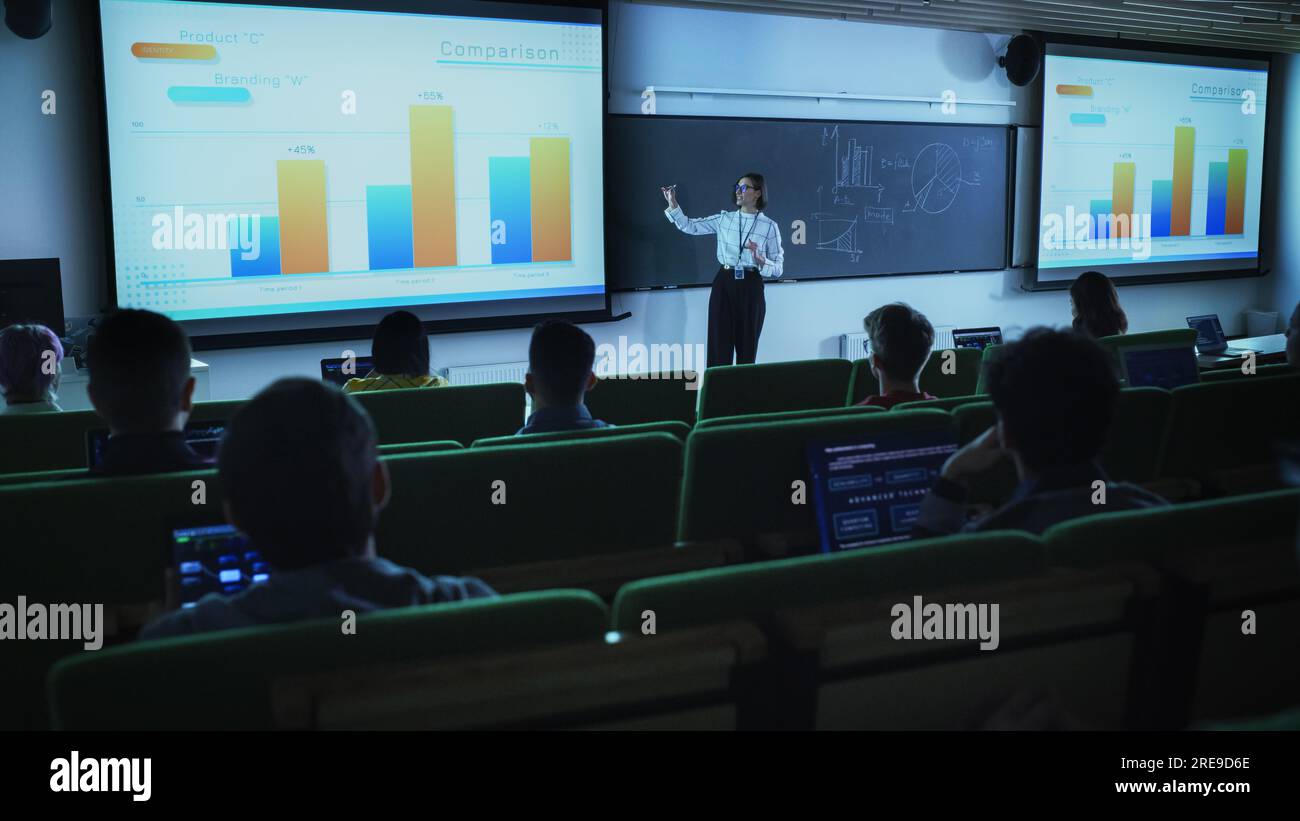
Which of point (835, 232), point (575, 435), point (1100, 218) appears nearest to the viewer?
point (575, 435)

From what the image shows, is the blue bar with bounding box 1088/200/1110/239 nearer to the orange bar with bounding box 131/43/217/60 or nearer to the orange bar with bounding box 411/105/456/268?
the orange bar with bounding box 411/105/456/268

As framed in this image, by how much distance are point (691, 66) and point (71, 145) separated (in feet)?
12.5

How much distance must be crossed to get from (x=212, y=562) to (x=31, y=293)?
372cm

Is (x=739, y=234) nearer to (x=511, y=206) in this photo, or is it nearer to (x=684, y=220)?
(x=684, y=220)

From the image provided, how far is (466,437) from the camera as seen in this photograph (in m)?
3.54

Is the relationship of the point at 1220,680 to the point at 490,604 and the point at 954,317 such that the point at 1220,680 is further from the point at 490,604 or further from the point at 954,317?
the point at 954,317

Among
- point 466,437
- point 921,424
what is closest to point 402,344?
point 466,437

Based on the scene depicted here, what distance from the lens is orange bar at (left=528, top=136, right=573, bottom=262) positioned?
259 inches

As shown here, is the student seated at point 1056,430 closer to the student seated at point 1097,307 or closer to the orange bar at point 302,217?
the student seated at point 1097,307

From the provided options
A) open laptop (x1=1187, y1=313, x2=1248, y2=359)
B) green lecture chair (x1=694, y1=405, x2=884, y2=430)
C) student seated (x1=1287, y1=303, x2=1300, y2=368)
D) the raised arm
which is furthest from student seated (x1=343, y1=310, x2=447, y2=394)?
open laptop (x1=1187, y1=313, x2=1248, y2=359)

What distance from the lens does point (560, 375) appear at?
10.0 ft

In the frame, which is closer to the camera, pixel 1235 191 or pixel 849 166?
pixel 849 166

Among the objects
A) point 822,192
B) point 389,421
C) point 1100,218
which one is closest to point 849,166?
point 822,192

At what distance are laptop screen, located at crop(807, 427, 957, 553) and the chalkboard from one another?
4656 millimetres
